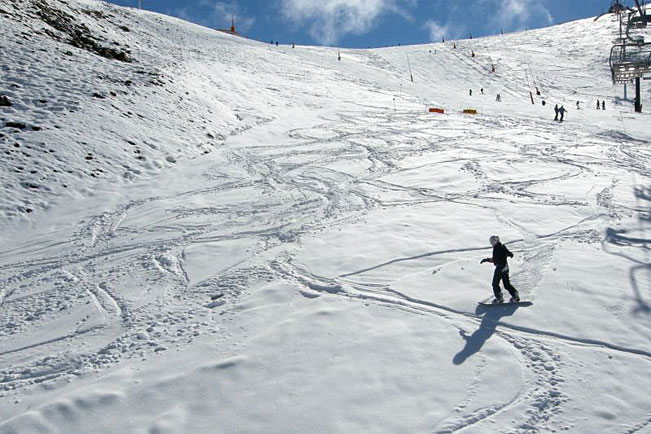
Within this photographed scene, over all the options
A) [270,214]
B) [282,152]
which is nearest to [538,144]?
[282,152]

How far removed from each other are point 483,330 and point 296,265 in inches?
145

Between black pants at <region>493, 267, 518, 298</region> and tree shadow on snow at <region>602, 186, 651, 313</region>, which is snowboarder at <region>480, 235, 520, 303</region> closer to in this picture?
black pants at <region>493, 267, 518, 298</region>

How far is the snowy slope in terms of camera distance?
5391 millimetres

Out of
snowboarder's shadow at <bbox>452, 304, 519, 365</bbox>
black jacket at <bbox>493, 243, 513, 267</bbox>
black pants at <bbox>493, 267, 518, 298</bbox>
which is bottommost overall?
snowboarder's shadow at <bbox>452, 304, 519, 365</bbox>

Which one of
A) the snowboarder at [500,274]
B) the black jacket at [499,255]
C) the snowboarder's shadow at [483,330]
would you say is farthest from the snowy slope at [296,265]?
the black jacket at [499,255]

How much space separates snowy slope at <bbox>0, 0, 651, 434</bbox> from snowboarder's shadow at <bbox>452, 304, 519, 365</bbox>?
4cm

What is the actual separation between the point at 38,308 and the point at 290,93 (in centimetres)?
2477

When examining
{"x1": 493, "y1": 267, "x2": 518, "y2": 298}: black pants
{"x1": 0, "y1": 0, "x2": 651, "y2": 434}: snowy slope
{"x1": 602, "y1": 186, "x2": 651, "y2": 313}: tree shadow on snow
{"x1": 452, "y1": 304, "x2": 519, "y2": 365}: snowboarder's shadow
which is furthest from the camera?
{"x1": 602, "y1": 186, "x2": 651, "y2": 313}: tree shadow on snow

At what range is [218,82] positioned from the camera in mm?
28391

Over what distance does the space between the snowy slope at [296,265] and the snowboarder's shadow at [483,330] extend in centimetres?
4

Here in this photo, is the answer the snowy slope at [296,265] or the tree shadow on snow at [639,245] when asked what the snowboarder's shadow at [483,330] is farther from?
the tree shadow on snow at [639,245]

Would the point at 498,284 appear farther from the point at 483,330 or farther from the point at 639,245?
the point at 639,245

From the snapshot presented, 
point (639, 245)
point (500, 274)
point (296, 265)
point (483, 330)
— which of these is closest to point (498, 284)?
point (500, 274)

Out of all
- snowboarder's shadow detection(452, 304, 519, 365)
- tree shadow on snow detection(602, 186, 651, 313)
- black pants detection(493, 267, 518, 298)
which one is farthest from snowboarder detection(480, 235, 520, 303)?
tree shadow on snow detection(602, 186, 651, 313)
